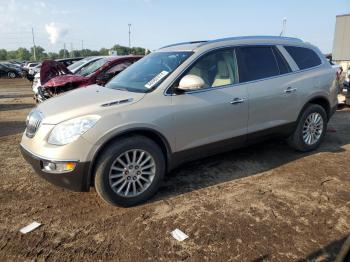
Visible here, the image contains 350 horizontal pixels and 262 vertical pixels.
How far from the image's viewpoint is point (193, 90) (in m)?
4.13

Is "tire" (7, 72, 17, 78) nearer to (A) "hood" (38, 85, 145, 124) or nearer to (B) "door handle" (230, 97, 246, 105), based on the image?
(A) "hood" (38, 85, 145, 124)

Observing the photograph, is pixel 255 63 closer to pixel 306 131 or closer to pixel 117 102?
pixel 306 131

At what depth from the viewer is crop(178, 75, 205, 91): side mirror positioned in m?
3.95

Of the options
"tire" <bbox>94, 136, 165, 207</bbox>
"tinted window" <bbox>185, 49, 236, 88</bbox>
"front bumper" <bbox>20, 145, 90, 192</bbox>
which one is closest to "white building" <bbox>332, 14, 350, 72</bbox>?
"tinted window" <bbox>185, 49, 236, 88</bbox>

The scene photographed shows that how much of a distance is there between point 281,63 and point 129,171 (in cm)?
289

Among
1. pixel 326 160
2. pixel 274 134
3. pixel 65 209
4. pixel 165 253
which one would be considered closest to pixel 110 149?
pixel 65 209

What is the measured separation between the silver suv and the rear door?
15mm

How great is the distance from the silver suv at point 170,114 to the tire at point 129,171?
0.01 metres

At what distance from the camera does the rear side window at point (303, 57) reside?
5297mm

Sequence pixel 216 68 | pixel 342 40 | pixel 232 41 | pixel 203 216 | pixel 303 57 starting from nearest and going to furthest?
pixel 203 216 < pixel 216 68 < pixel 232 41 < pixel 303 57 < pixel 342 40

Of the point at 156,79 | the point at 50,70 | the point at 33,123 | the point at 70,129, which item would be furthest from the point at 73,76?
the point at 70,129

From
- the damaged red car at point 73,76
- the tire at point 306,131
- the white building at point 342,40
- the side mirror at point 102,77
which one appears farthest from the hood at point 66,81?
the white building at point 342,40

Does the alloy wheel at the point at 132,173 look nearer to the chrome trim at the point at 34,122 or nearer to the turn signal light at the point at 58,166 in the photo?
the turn signal light at the point at 58,166

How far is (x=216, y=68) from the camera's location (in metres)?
4.44
